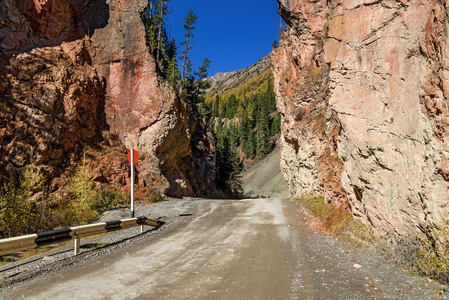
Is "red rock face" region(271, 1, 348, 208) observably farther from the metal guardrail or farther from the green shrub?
the green shrub

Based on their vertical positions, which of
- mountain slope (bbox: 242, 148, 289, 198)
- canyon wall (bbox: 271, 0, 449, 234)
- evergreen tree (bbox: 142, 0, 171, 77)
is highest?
evergreen tree (bbox: 142, 0, 171, 77)

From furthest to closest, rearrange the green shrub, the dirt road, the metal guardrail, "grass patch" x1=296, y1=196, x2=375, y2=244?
the green shrub
"grass patch" x1=296, y1=196, x2=375, y2=244
the metal guardrail
the dirt road

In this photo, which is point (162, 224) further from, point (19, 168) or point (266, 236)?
point (19, 168)

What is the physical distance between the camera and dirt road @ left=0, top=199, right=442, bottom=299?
4375mm

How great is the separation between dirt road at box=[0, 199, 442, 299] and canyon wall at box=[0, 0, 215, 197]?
39.0 ft

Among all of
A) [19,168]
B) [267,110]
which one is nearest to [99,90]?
[19,168]

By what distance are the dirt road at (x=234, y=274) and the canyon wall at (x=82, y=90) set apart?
468 inches

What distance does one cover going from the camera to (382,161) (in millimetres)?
6406

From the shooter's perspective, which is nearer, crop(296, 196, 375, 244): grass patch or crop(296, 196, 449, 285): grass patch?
crop(296, 196, 449, 285): grass patch

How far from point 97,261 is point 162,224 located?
14.9 feet

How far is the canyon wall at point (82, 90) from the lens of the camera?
15352 millimetres

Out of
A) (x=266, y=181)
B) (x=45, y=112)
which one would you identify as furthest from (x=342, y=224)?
(x=266, y=181)

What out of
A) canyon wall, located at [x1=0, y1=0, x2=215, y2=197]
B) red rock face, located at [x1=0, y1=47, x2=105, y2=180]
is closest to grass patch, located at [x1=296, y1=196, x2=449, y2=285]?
red rock face, located at [x1=0, y1=47, x2=105, y2=180]

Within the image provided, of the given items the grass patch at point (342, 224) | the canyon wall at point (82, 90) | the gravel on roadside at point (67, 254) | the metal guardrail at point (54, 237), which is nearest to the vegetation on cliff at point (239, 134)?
the canyon wall at point (82, 90)
